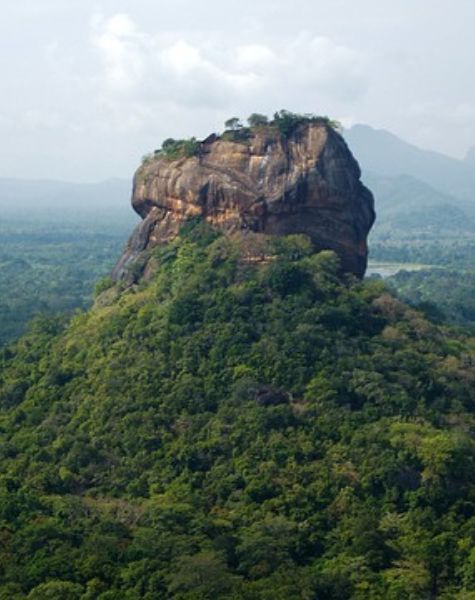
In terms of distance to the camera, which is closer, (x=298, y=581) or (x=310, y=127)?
(x=298, y=581)

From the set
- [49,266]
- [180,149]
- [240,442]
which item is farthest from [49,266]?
[240,442]

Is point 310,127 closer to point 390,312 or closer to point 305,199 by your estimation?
point 305,199

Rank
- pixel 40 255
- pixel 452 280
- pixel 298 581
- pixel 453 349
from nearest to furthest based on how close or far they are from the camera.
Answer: pixel 298 581
pixel 453 349
pixel 452 280
pixel 40 255

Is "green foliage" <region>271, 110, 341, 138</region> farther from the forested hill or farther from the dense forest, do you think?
the dense forest

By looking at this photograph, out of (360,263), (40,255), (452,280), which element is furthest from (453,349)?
(40,255)

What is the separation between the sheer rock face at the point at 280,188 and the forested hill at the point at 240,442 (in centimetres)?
93

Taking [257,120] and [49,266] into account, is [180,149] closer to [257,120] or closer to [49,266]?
[257,120]

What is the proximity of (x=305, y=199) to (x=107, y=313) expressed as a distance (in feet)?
25.2

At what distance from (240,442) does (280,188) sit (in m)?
10.1

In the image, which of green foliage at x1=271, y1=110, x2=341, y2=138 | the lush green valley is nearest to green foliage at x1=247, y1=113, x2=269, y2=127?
green foliage at x1=271, y1=110, x2=341, y2=138

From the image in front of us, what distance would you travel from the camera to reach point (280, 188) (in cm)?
3422

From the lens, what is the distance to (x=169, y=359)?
30.9 m

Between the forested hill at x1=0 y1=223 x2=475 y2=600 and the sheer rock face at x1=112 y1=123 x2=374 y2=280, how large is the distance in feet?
3.04

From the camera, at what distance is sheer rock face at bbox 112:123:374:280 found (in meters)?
34.3
